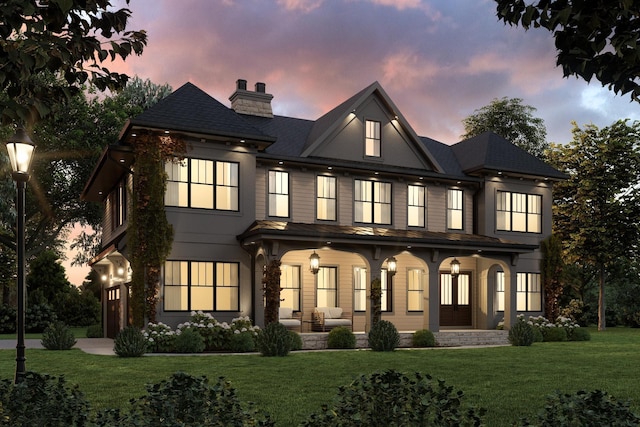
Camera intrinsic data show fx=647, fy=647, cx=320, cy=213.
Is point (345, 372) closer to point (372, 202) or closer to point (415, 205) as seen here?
point (372, 202)

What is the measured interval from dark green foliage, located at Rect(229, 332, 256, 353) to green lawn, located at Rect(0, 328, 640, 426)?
1954 millimetres

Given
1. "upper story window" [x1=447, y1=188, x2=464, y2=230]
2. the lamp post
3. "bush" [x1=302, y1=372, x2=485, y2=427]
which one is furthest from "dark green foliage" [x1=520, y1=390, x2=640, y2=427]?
"upper story window" [x1=447, y1=188, x2=464, y2=230]

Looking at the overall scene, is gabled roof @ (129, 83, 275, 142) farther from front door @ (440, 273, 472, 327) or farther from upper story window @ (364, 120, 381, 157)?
front door @ (440, 273, 472, 327)

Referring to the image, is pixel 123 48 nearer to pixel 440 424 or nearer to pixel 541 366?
pixel 440 424

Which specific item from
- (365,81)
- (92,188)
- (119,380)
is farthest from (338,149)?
(119,380)

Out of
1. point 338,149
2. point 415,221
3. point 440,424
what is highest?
point 338,149

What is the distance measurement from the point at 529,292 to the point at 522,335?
19.0 ft

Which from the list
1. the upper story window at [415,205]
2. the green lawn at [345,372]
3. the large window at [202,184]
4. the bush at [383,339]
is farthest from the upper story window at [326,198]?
the green lawn at [345,372]

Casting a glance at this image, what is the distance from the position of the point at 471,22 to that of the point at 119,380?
1023cm

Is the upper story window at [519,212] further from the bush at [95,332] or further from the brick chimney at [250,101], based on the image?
the bush at [95,332]

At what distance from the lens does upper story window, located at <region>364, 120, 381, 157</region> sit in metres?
23.3

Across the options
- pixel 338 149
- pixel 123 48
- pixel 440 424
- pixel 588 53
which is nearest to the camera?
pixel 440 424

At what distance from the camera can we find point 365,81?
79.8 feet

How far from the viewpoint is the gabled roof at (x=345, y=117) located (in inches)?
872
